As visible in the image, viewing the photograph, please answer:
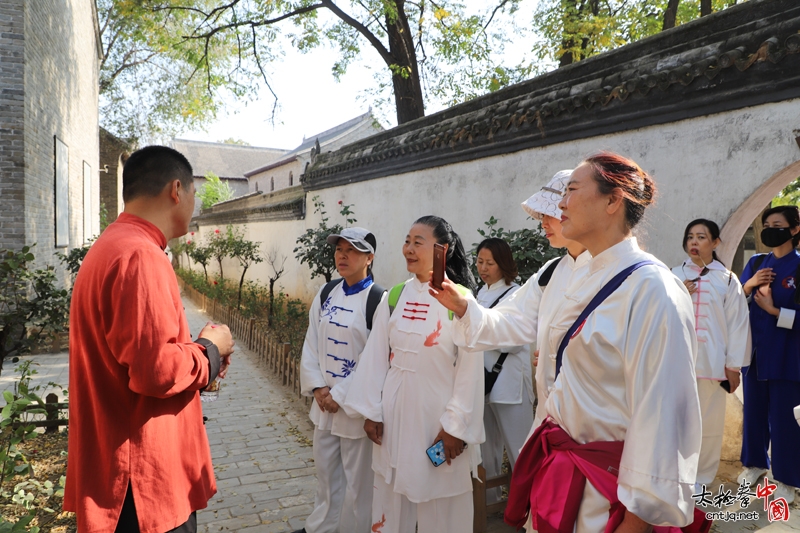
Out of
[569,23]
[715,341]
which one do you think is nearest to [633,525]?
[715,341]

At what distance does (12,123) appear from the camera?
7.54m

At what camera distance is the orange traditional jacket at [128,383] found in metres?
1.77

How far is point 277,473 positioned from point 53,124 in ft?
27.7

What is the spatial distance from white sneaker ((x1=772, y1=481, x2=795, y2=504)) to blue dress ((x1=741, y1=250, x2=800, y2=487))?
48mm

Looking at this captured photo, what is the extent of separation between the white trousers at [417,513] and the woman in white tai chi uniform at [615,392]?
1.00 meters

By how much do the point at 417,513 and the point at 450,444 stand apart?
51 centimetres

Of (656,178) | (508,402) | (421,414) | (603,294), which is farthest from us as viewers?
(656,178)

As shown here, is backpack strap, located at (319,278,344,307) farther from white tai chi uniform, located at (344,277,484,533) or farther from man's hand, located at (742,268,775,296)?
man's hand, located at (742,268,775,296)

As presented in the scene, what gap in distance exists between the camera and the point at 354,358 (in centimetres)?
339

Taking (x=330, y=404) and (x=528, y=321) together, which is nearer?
(x=528, y=321)

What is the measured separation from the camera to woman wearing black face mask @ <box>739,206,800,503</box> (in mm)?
3932

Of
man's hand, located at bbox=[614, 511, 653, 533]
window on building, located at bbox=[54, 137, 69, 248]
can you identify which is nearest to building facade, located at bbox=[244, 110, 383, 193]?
window on building, located at bbox=[54, 137, 69, 248]

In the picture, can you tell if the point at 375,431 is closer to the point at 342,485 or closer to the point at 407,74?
the point at 342,485

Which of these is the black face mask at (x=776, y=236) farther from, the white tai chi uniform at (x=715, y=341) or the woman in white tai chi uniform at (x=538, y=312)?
the woman in white tai chi uniform at (x=538, y=312)
